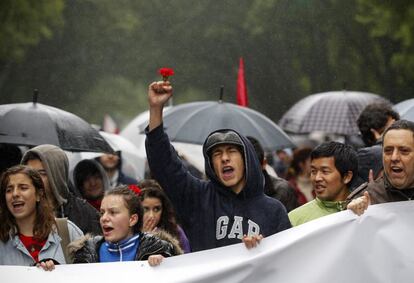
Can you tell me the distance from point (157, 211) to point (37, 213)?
1762 millimetres

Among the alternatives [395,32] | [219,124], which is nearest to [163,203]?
[219,124]

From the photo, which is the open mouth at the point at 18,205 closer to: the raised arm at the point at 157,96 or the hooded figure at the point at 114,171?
the raised arm at the point at 157,96

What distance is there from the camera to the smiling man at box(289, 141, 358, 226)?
7.61 meters

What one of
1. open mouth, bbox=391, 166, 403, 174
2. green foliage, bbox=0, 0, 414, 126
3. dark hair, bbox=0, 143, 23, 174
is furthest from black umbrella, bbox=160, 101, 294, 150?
green foliage, bbox=0, 0, 414, 126

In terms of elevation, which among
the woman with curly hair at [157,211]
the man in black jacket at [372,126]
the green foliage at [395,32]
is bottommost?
the woman with curly hair at [157,211]

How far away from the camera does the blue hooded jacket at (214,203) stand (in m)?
6.74

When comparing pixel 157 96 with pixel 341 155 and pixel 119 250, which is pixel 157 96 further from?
pixel 341 155

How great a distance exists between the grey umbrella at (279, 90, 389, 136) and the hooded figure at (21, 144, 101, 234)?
20.1ft

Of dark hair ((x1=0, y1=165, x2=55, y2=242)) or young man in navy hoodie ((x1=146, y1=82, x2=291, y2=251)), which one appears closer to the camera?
young man in navy hoodie ((x1=146, y1=82, x2=291, y2=251))

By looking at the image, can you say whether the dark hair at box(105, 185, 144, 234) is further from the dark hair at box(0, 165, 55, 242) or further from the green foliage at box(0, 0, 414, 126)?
the green foliage at box(0, 0, 414, 126)

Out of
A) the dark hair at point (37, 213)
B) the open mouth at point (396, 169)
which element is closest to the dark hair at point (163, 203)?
the dark hair at point (37, 213)

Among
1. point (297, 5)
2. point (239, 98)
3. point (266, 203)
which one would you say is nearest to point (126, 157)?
point (239, 98)

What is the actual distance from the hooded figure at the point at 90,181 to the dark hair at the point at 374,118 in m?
1.76

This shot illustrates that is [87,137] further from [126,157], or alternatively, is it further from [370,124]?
[126,157]
